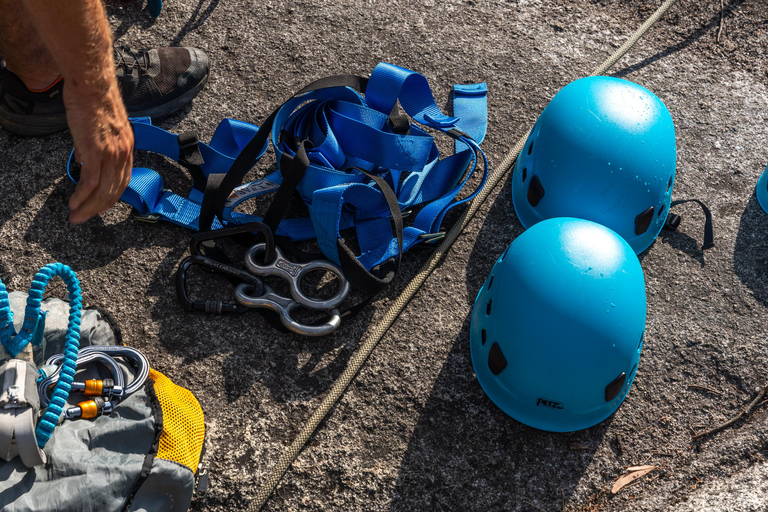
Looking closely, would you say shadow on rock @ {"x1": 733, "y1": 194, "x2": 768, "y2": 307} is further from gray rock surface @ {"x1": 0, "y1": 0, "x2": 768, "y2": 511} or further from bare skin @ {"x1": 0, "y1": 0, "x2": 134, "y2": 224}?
bare skin @ {"x1": 0, "y1": 0, "x2": 134, "y2": 224}

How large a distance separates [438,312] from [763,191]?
73.7 inches

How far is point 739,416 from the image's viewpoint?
2477 mm

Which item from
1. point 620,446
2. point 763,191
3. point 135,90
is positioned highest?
point 763,191

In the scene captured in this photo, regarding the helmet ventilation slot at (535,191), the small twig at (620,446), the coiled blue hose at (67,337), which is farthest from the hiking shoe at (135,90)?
the small twig at (620,446)

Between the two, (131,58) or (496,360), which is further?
(131,58)

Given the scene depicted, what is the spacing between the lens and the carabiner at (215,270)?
8.29 feet

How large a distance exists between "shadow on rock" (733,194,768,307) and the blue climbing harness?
134 centimetres

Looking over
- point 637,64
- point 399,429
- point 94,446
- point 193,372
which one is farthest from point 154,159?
point 637,64

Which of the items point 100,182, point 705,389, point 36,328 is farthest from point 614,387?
point 36,328

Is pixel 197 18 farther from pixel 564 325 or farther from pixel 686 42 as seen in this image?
pixel 686 42

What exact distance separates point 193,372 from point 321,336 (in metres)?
0.55

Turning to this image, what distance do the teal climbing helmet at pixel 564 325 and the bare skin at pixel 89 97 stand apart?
143 cm

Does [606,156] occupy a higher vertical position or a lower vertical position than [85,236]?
higher

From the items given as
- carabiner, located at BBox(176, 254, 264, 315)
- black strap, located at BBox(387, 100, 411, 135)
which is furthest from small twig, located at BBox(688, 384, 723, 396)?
carabiner, located at BBox(176, 254, 264, 315)
